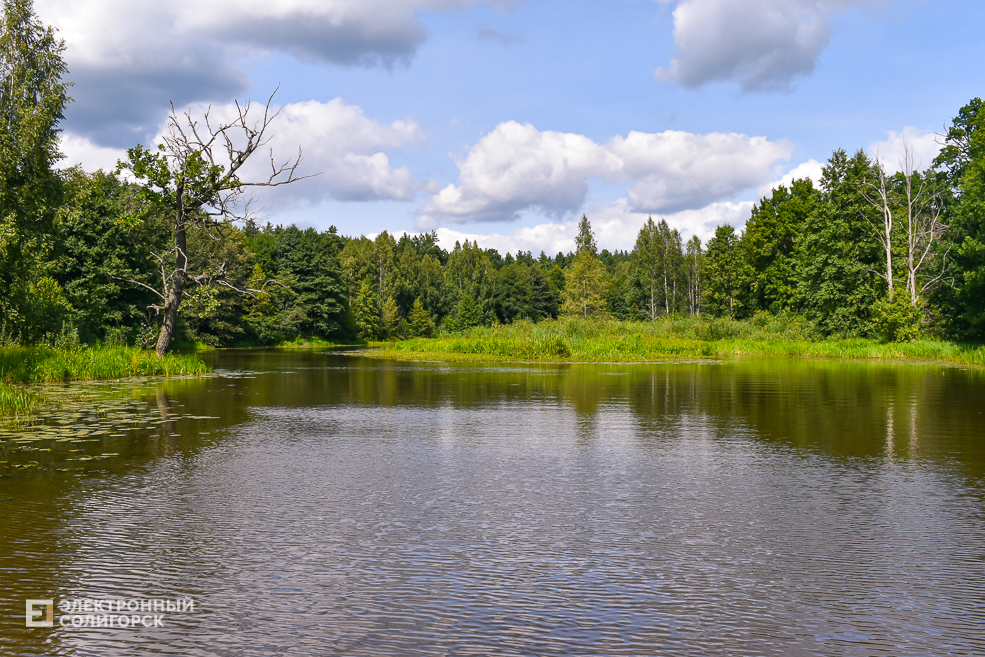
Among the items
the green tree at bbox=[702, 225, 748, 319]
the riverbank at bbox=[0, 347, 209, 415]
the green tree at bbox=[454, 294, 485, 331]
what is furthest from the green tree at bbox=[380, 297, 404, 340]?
the riverbank at bbox=[0, 347, 209, 415]

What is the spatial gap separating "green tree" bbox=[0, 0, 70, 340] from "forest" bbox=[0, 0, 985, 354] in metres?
0.06

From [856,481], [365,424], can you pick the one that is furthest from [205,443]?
[856,481]

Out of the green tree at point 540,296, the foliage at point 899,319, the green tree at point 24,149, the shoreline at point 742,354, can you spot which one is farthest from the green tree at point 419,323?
the green tree at point 24,149

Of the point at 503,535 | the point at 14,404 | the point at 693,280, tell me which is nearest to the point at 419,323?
the point at 693,280

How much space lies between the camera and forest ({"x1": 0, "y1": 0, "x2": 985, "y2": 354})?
25.0 meters

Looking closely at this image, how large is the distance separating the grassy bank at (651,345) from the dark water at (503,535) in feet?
104

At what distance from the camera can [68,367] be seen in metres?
26.8

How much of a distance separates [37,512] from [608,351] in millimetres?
42038

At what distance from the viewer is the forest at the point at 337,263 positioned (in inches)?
985

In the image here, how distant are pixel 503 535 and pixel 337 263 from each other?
98.3 meters

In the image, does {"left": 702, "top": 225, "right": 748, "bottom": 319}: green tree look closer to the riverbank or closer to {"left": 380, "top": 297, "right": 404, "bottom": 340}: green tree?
{"left": 380, "top": 297, "right": 404, "bottom": 340}: green tree

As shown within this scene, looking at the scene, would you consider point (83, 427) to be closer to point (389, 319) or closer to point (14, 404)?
point (14, 404)

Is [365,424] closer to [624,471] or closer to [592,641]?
[624,471]

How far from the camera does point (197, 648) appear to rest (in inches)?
199
